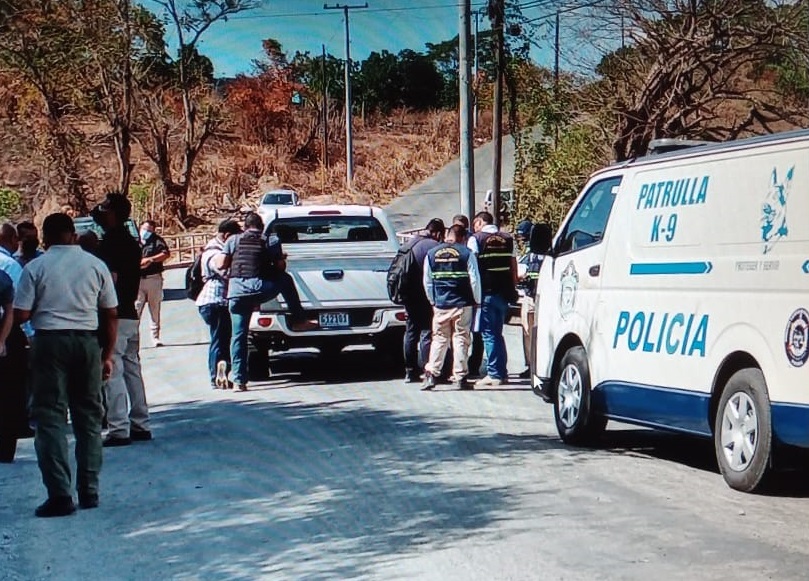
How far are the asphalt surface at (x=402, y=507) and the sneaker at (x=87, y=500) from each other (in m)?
0.07

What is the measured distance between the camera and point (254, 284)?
1450 cm

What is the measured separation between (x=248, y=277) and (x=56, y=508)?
20.2 ft

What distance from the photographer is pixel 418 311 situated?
15.1 m

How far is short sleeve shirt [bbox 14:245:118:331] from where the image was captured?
8734 mm

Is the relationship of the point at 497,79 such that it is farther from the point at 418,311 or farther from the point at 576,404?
the point at 576,404

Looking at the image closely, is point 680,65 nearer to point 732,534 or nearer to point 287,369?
point 287,369

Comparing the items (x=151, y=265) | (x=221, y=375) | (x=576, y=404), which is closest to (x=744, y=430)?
(x=576, y=404)

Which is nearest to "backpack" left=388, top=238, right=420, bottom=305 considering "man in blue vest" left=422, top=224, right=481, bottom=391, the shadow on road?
"man in blue vest" left=422, top=224, right=481, bottom=391


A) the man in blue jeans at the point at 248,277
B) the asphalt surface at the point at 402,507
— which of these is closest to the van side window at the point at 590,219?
the asphalt surface at the point at 402,507

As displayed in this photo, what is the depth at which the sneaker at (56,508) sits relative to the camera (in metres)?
8.55

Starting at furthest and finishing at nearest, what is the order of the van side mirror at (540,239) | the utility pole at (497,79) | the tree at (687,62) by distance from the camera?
the utility pole at (497,79) < the tree at (687,62) < the van side mirror at (540,239)

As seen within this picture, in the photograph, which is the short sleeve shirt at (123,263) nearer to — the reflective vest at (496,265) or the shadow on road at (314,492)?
the shadow on road at (314,492)

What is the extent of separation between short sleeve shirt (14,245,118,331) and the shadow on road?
51.9 inches

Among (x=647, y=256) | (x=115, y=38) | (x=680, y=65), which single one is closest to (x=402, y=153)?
(x=115, y=38)
